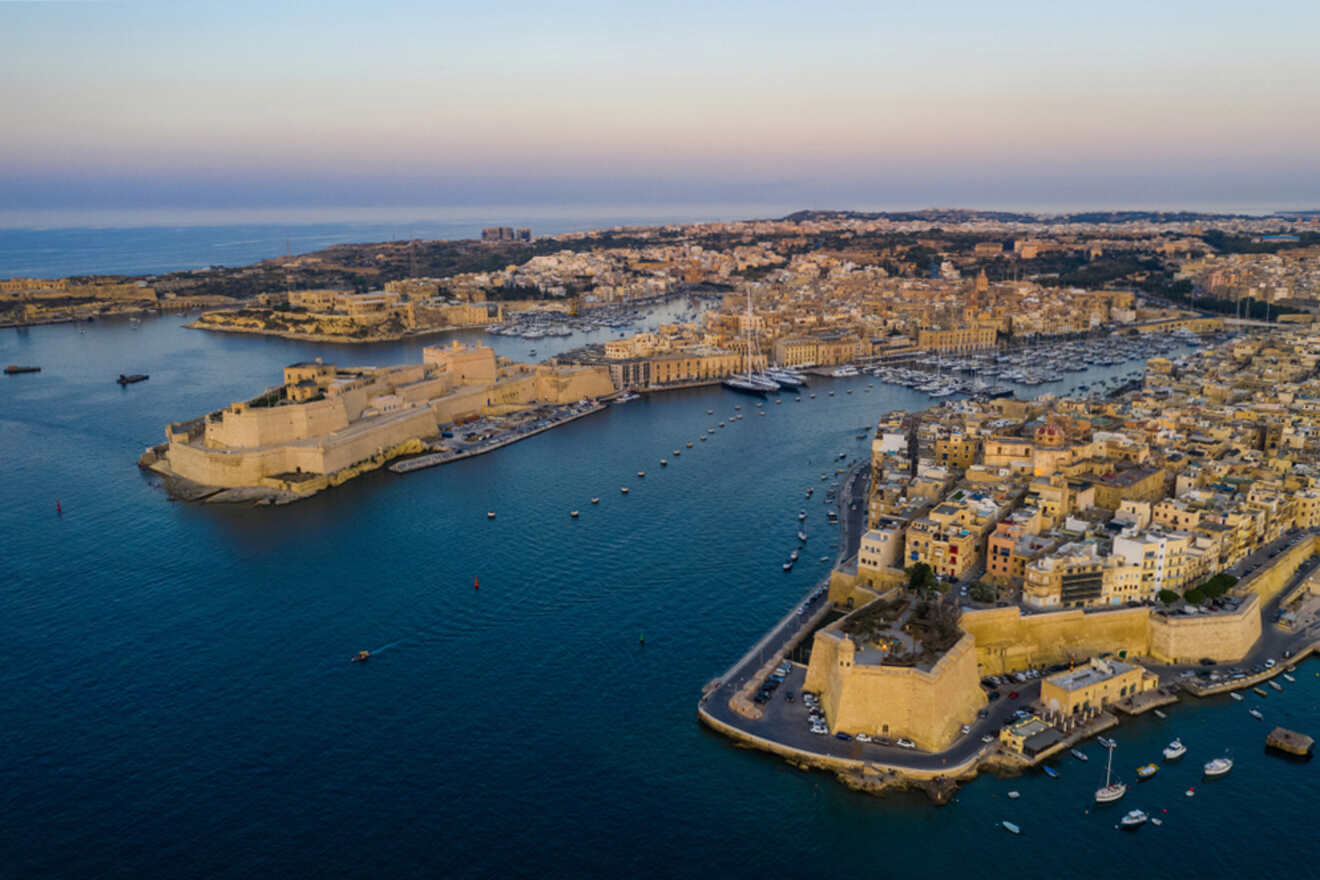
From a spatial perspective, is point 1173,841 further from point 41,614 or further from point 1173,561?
point 41,614

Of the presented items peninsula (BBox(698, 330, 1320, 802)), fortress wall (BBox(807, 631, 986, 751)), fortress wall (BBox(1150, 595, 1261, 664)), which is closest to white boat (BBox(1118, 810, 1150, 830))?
peninsula (BBox(698, 330, 1320, 802))

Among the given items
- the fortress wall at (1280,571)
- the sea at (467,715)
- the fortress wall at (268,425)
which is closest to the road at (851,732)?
the fortress wall at (1280,571)

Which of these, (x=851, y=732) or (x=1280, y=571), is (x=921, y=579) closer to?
(x=851, y=732)

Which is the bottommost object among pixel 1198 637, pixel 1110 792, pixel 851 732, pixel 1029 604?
pixel 1110 792

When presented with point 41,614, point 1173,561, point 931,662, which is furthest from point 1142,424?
point 41,614

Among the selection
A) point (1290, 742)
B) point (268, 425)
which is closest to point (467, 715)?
Answer: point (1290, 742)
